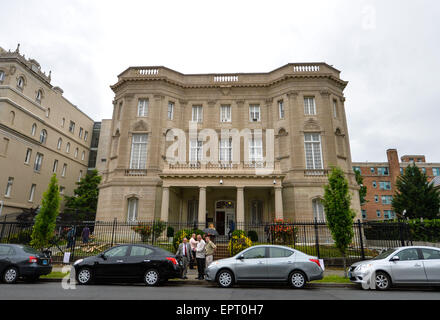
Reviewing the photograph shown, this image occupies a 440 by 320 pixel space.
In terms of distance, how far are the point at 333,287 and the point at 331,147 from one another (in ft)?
54.9

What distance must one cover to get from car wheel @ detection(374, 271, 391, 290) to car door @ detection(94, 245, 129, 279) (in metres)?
9.44

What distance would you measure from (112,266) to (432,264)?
469 inches

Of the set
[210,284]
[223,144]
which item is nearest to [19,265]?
[210,284]

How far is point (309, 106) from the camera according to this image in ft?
86.2

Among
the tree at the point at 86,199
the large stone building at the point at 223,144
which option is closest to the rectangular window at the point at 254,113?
the large stone building at the point at 223,144

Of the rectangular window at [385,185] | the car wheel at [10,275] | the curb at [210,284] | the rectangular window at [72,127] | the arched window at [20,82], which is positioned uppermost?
the arched window at [20,82]

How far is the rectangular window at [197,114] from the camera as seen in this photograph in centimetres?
2791

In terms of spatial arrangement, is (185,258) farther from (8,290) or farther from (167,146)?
(167,146)

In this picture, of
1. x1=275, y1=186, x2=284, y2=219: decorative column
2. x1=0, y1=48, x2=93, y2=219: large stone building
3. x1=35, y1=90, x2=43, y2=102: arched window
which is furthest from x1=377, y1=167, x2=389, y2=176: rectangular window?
x1=35, y1=90, x2=43, y2=102: arched window

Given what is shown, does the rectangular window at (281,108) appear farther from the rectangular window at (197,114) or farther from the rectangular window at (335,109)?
the rectangular window at (197,114)

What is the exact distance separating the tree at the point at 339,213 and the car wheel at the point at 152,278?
843 cm

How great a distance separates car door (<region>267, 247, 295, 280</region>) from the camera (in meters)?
9.62

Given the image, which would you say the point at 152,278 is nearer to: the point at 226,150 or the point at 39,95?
the point at 226,150
